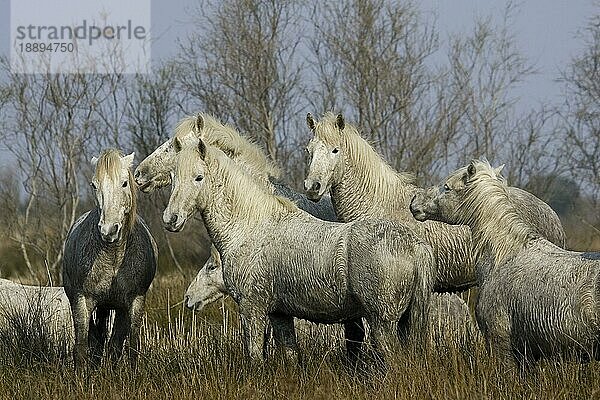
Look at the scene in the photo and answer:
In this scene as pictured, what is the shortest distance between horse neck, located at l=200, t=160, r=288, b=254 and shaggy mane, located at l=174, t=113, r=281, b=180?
4.07ft

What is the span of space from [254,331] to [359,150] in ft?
6.94

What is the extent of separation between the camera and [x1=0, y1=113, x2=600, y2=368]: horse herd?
5789 mm

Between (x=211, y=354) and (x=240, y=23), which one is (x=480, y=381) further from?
(x=240, y=23)

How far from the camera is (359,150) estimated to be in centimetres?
806

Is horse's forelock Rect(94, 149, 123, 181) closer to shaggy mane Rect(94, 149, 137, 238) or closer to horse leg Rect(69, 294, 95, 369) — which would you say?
shaggy mane Rect(94, 149, 137, 238)

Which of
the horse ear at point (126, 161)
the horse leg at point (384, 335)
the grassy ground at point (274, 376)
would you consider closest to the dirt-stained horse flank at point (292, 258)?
the horse leg at point (384, 335)

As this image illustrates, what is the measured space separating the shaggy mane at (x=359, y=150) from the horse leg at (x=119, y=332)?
7.23 ft

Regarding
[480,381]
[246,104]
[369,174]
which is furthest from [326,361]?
[246,104]

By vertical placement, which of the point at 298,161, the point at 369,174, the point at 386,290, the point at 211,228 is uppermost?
the point at 298,161

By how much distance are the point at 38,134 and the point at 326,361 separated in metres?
12.3

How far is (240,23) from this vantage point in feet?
55.8

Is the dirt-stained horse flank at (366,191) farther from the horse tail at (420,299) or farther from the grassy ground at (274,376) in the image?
the horse tail at (420,299)

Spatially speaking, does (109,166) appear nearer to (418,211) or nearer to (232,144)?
(232,144)

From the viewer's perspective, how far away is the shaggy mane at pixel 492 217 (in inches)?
244
